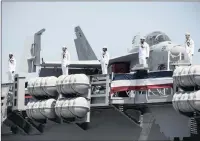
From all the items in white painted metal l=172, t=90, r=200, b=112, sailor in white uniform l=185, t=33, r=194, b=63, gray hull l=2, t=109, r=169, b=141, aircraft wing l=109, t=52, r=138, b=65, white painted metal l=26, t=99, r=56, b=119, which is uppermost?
sailor in white uniform l=185, t=33, r=194, b=63

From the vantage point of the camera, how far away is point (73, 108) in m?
31.4

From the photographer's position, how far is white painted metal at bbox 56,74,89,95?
3156 centimetres

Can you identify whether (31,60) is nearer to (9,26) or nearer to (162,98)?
(9,26)

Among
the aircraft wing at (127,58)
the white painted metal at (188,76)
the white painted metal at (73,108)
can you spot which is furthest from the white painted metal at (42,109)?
the white painted metal at (188,76)

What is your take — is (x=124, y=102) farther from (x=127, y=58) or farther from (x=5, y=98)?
(x=5, y=98)

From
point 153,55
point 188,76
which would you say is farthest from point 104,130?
point 188,76

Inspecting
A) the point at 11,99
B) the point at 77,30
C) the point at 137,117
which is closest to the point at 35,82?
the point at 11,99

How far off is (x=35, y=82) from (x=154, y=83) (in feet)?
19.3

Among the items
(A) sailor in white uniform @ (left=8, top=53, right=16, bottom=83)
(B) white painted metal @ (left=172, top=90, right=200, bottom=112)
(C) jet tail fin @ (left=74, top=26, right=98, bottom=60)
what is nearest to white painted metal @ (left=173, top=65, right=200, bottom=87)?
(B) white painted metal @ (left=172, top=90, right=200, bottom=112)

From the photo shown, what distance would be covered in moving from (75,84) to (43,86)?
7.67 feet

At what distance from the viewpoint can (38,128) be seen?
119ft

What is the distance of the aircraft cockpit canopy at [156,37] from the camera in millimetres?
34812

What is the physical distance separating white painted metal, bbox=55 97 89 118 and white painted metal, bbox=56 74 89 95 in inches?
14.2

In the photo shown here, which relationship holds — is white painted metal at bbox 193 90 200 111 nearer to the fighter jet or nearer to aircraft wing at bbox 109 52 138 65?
the fighter jet
